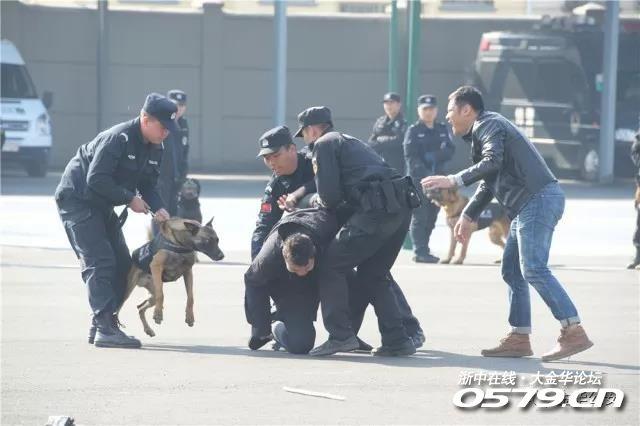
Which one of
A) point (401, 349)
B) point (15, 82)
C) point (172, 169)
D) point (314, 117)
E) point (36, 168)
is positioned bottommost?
point (36, 168)

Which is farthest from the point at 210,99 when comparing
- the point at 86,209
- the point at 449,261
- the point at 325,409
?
the point at 325,409

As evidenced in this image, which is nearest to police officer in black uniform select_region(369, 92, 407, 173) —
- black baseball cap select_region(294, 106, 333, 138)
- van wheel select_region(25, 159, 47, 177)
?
black baseball cap select_region(294, 106, 333, 138)

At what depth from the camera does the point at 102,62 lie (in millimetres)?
28500

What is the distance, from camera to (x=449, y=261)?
14.6 metres

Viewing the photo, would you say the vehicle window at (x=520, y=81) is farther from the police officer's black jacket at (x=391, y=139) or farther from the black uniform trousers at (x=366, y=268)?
the black uniform trousers at (x=366, y=268)

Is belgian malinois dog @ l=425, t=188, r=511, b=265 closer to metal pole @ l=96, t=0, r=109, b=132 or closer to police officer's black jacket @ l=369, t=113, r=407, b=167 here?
police officer's black jacket @ l=369, t=113, r=407, b=167

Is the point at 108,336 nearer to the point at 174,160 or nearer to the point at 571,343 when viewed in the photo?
the point at 571,343

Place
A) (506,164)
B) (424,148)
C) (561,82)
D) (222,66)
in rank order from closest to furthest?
(506,164), (424,148), (561,82), (222,66)

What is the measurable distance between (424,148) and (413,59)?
5.41ft

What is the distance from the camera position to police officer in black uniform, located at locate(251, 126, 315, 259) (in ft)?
29.7

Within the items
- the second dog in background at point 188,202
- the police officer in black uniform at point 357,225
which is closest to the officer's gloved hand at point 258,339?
the police officer in black uniform at point 357,225

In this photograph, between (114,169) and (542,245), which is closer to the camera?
(542,245)

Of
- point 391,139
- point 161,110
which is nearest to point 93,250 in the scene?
point 161,110

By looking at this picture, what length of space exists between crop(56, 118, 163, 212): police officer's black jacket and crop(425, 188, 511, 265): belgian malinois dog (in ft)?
18.1
